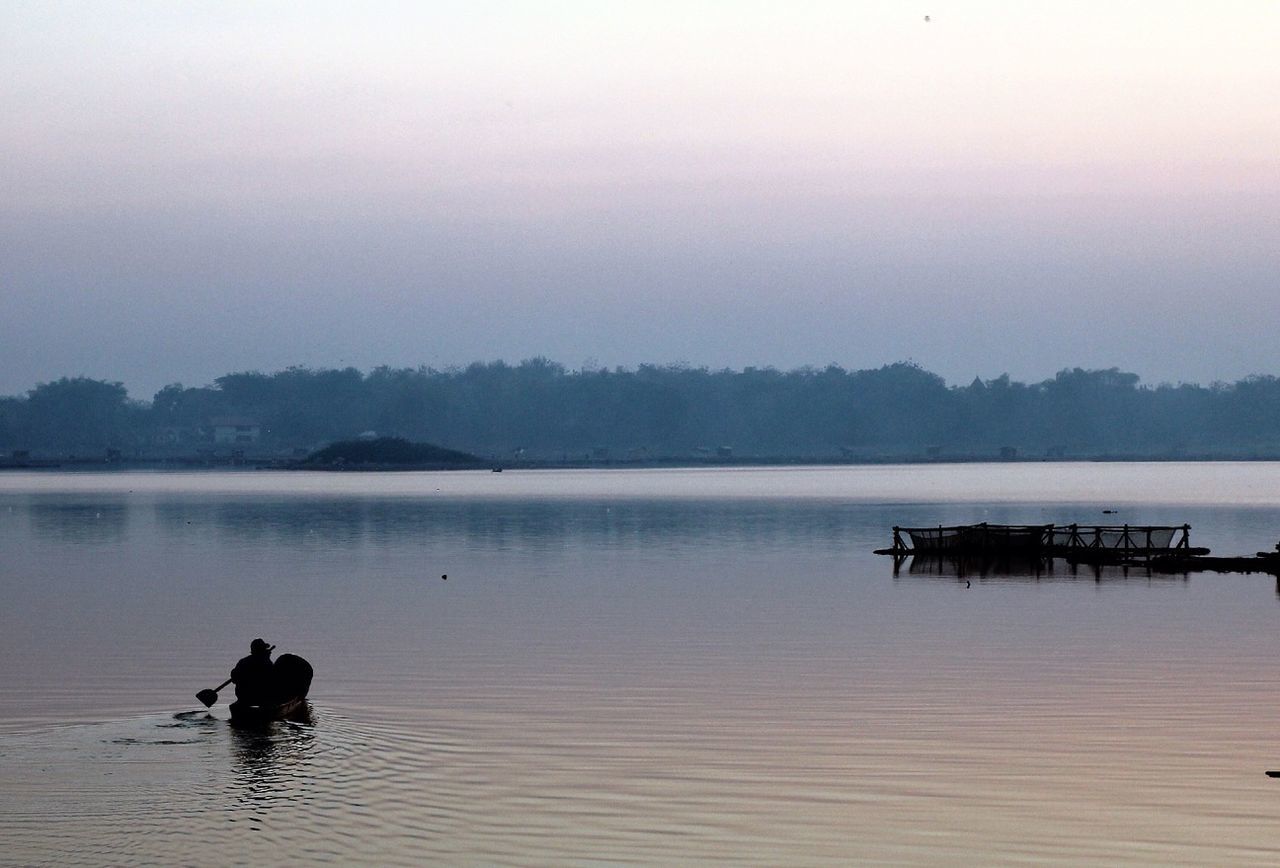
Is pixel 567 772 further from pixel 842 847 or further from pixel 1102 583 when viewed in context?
pixel 1102 583

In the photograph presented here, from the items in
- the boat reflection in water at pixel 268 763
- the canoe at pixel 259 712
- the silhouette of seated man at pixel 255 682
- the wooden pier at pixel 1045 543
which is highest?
the wooden pier at pixel 1045 543

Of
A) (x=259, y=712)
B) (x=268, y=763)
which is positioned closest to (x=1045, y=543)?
(x=259, y=712)

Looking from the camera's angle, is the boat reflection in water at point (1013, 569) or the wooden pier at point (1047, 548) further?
the wooden pier at point (1047, 548)

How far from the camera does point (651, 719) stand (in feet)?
106

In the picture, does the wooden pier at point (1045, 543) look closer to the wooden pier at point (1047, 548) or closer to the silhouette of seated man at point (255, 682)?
the wooden pier at point (1047, 548)

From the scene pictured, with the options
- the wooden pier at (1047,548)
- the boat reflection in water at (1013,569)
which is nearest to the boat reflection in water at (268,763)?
the boat reflection in water at (1013,569)

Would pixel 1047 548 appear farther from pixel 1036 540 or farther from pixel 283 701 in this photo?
pixel 283 701

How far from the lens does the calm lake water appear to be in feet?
74.3

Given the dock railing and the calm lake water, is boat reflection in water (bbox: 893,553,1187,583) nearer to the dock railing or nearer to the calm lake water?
the dock railing

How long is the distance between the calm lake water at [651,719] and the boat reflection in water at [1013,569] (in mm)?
917

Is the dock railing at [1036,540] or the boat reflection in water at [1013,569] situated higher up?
the dock railing at [1036,540]

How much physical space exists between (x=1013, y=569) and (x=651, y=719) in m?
45.8

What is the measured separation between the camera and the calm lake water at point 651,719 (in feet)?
74.3

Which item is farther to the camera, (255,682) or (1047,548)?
(1047,548)
